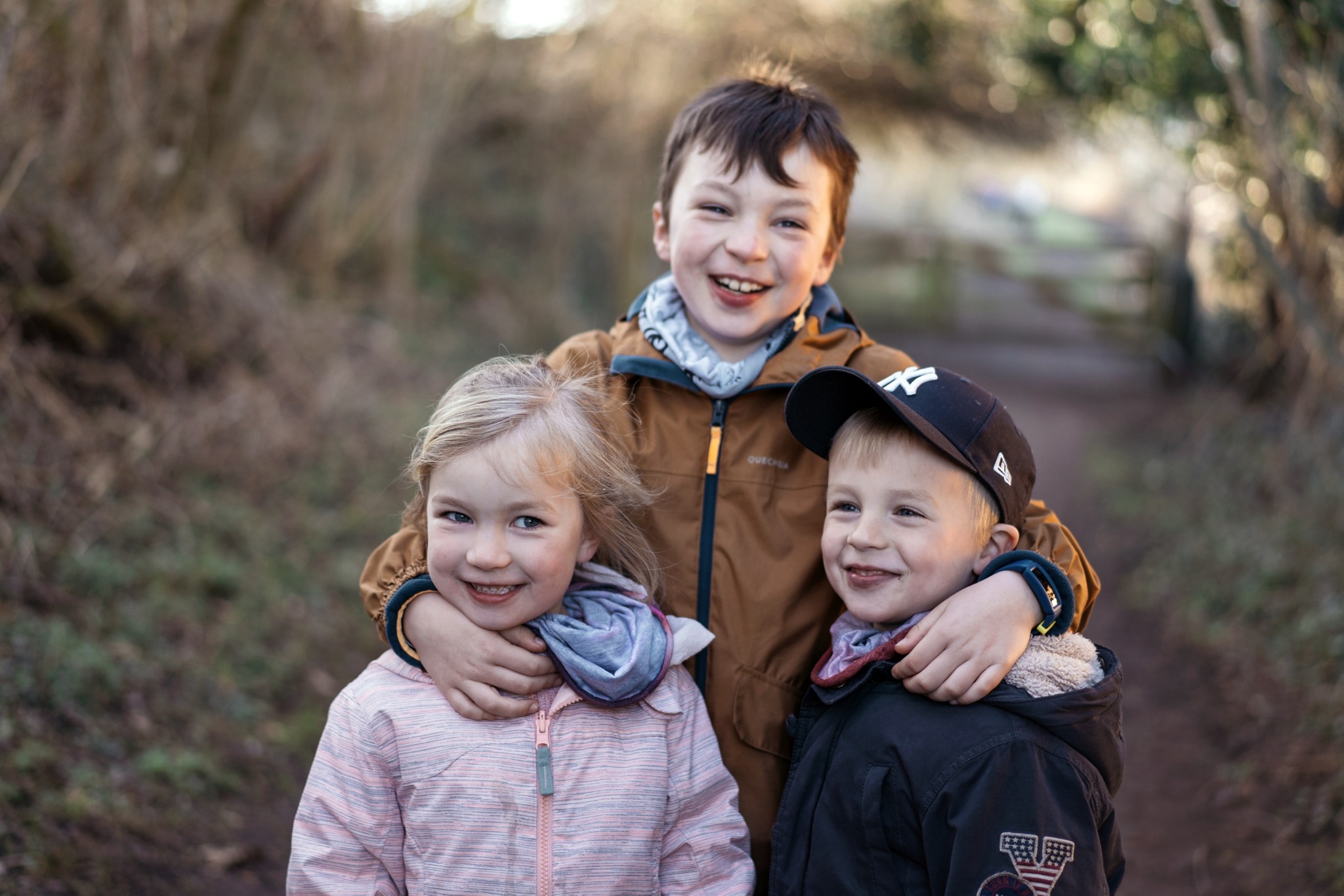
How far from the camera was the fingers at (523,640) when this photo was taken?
188 centimetres

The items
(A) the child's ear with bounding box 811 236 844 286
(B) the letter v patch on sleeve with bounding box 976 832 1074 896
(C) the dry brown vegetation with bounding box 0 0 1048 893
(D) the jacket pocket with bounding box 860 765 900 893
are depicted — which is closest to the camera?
(B) the letter v patch on sleeve with bounding box 976 832 1074 896

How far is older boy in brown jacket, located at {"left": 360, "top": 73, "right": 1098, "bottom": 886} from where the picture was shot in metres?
2.00

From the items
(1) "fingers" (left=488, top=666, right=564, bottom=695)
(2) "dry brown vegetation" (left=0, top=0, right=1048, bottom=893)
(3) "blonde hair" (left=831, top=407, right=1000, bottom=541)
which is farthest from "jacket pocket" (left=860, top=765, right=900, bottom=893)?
(2) "dry brown vegetation" (left=0, top=0, right=1048, bottom=893)

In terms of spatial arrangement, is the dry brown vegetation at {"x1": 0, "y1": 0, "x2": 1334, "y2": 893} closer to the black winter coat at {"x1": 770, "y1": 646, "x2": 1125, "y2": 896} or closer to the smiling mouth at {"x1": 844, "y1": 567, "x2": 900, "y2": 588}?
the black winter coat at {"x1": 770, "y1": 646, "x2": 1125, "y2": 896}

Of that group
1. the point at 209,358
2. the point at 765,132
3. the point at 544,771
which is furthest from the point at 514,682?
the point at 209,358

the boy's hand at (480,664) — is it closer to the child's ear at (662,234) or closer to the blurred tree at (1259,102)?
the child's ear at (662,234)

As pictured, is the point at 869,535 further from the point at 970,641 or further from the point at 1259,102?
the point at 1259,102

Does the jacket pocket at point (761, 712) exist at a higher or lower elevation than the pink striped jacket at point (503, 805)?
higher

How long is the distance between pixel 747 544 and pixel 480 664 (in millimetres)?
534

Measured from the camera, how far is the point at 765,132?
211 centimetres

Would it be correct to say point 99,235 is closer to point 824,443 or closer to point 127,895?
point 127,895

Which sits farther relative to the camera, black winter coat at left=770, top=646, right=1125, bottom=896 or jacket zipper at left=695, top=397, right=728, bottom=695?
jacket zipper at left=695, top=397, right=728, bottom=695

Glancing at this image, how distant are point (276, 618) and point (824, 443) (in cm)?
329

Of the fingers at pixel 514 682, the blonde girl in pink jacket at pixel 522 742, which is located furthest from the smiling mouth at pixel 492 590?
the fingers at pixel 514 682
